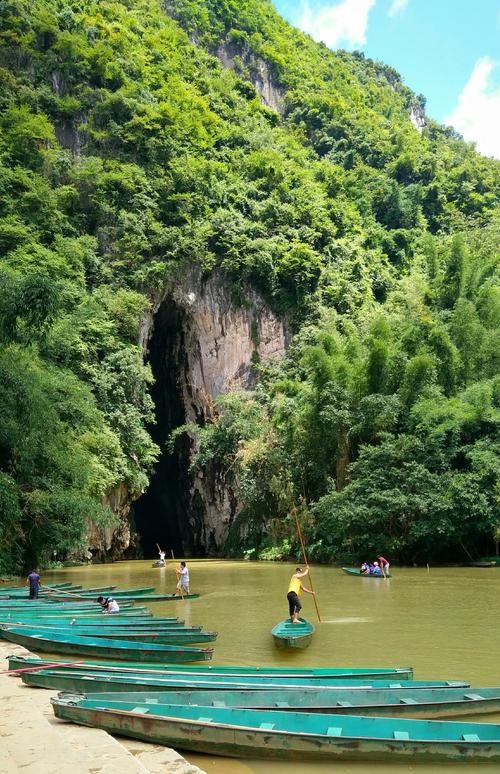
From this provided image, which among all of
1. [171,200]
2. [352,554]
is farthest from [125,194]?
[352,554]

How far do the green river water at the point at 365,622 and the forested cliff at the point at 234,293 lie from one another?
3264 mm

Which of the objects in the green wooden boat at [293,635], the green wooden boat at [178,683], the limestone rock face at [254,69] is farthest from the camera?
the limestone rock face at [254,69]

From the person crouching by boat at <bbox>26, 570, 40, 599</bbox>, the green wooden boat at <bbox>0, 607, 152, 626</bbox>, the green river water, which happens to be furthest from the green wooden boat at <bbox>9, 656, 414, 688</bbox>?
the person crouching by boat at <bbox>26, 570, 40, 599</bbox>

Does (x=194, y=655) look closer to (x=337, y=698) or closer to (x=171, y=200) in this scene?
(x=337, y=698)

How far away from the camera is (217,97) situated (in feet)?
162

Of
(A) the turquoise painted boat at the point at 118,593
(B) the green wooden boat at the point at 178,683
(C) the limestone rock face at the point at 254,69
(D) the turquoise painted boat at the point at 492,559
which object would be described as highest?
(C) the limestone rock face at the point at 254,69

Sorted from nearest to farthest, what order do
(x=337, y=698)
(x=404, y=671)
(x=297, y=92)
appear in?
(x=337, y=698), (x=404, y=671), (x=297, y=92)

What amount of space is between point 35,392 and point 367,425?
1219 cm

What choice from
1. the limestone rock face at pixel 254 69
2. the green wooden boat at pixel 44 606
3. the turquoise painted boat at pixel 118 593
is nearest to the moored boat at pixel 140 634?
the green wooden boat at pixel 44 606

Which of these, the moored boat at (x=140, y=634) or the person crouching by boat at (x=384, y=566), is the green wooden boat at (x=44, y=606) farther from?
the person crouching by boat at (x=384, y=566)

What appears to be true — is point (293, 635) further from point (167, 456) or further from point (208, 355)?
point (167, 456)

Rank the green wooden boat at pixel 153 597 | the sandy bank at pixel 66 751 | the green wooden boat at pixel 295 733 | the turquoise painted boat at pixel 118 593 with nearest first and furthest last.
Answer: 1. the sandy bank at pixel 66 751
2. the green wooden boat at pixel 295 733
3. the turquoise painted boat at pixel 118 593
4. the green wooden boat at pixel 153 597

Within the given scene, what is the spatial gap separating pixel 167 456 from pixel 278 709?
35949 mm

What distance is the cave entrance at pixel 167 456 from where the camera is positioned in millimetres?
38438
